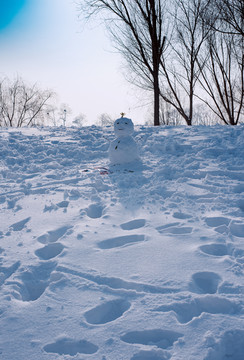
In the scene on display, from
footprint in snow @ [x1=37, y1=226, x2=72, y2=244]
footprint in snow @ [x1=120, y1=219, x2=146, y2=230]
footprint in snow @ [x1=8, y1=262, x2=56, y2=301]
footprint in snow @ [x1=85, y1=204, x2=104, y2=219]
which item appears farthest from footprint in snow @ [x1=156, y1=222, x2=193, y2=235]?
footprint in snow @ [x1=8, y1=262, x2=56, y2=301]

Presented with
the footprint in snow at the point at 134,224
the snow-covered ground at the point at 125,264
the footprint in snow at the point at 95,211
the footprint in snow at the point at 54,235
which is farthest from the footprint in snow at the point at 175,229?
the footprint in snow at the point at 54,235

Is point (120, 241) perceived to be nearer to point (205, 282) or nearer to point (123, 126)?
point (205, 282)

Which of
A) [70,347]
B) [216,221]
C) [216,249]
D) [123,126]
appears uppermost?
[123,126]

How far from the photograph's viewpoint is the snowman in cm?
504

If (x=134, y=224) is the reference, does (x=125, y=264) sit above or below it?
below

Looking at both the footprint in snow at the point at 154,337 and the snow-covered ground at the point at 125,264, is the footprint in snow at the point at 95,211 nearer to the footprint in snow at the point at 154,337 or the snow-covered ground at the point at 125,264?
the snow-covered ground at the point at 125,264

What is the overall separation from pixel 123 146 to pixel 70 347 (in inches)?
154

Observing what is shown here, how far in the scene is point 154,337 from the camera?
153 centimetres

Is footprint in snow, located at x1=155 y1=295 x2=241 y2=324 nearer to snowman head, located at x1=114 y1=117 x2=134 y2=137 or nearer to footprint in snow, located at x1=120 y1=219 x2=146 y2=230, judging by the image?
footprint in snow, located at x1=120 y1=219 x2=146 y2=230

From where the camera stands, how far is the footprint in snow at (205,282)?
1.86 m

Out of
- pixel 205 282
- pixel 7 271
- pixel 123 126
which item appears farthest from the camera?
pixel 123 126

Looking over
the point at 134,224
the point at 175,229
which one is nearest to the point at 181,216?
the point at 175,229

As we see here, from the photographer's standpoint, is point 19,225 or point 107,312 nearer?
point 107,312

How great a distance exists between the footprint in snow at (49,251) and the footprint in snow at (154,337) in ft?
3.73
